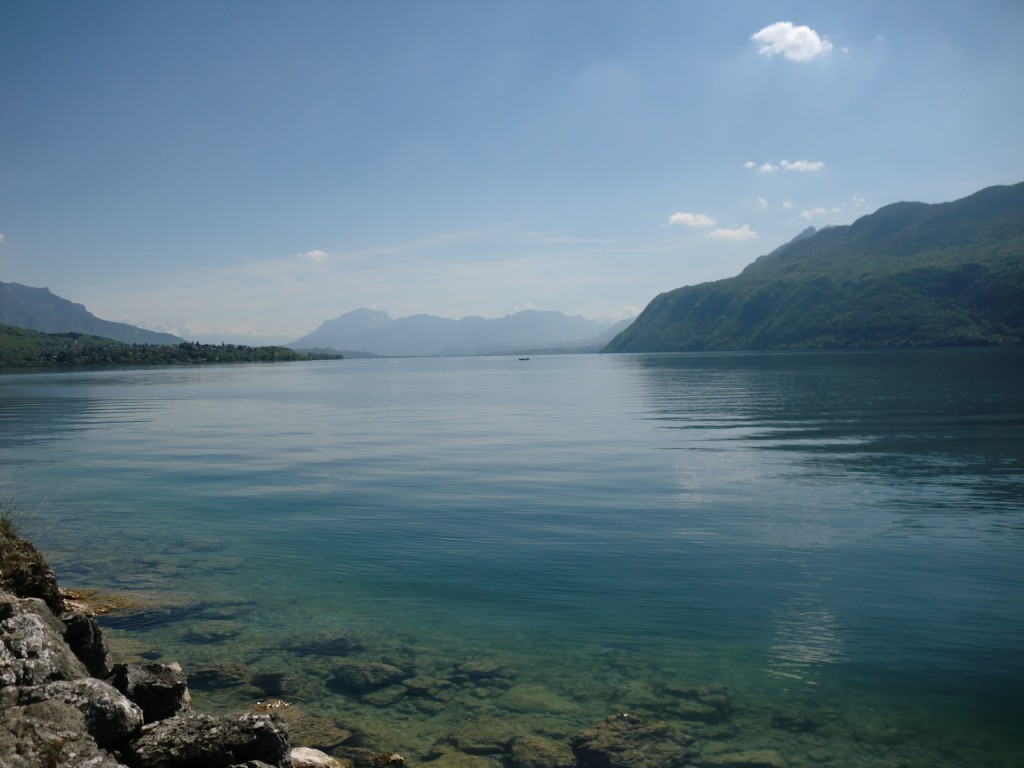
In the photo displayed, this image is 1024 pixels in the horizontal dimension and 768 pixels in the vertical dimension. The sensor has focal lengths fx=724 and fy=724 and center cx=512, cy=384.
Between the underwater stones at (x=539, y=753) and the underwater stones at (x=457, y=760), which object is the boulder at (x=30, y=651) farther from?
the underwater stones at (x=539, y=753)

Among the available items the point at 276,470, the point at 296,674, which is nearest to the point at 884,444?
the point at 276,470

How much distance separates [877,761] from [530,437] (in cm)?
4137

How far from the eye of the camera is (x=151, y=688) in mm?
10867

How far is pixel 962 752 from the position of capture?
11.6 meters

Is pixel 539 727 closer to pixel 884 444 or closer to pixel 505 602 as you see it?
pixel 505 602

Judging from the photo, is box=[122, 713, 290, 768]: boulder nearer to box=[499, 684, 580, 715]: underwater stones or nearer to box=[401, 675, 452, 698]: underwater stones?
box=[401, 675, 452, 698]: underwater stones

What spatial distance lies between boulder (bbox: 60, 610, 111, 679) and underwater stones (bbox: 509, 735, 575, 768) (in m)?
6.90

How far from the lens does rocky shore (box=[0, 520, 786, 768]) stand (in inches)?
340

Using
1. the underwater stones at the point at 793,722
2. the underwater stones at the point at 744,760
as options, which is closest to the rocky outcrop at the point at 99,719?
the underwater stones at the point at 744,760

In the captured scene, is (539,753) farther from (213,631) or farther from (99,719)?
(213,631)

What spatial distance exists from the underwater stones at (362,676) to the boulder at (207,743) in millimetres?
4571

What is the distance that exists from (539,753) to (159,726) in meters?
5.77

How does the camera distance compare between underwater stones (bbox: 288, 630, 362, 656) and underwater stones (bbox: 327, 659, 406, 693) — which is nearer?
underwater stones (bbox: 327, 659, 406, 693)

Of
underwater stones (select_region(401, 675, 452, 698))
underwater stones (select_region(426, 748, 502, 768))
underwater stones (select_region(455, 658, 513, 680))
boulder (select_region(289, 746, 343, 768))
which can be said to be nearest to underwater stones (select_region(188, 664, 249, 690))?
underwater stones (select_region(401, 675, 452, 698))
